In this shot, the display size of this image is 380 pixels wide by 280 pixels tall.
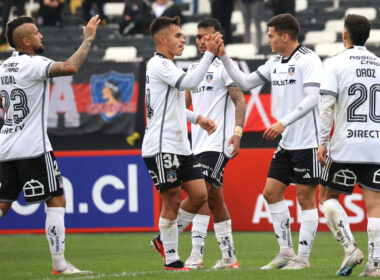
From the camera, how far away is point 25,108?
788 cm

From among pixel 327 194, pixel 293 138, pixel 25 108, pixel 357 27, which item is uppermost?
pixel 357 27

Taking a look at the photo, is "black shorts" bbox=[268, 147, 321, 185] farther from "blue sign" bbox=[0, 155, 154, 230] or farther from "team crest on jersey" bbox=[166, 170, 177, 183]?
"blue sign" bbox=[0, 155, 154, 230]

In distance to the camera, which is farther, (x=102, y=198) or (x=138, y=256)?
(x=102, y=198)

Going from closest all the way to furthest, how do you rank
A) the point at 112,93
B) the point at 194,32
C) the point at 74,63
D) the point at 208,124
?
the point at 74,63 → the point at 208,124 → the point at 112,93 → the point at 194,32

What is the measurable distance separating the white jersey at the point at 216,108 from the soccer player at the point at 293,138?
0.50 m

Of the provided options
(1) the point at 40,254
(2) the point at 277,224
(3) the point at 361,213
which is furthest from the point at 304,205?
(3) the point at 361,213

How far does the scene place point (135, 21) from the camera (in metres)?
18.9

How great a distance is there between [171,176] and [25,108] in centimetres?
147

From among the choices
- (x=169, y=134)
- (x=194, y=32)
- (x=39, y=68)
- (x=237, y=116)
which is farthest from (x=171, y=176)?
(x=194, y=32)

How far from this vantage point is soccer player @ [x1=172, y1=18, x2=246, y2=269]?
8.73 m

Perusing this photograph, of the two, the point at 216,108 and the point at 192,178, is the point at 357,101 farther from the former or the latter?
the point at 216,108

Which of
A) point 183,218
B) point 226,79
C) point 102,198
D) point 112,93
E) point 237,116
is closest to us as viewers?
point 237,116

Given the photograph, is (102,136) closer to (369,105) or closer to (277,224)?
(277,224)

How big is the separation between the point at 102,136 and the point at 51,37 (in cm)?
Result: 381
